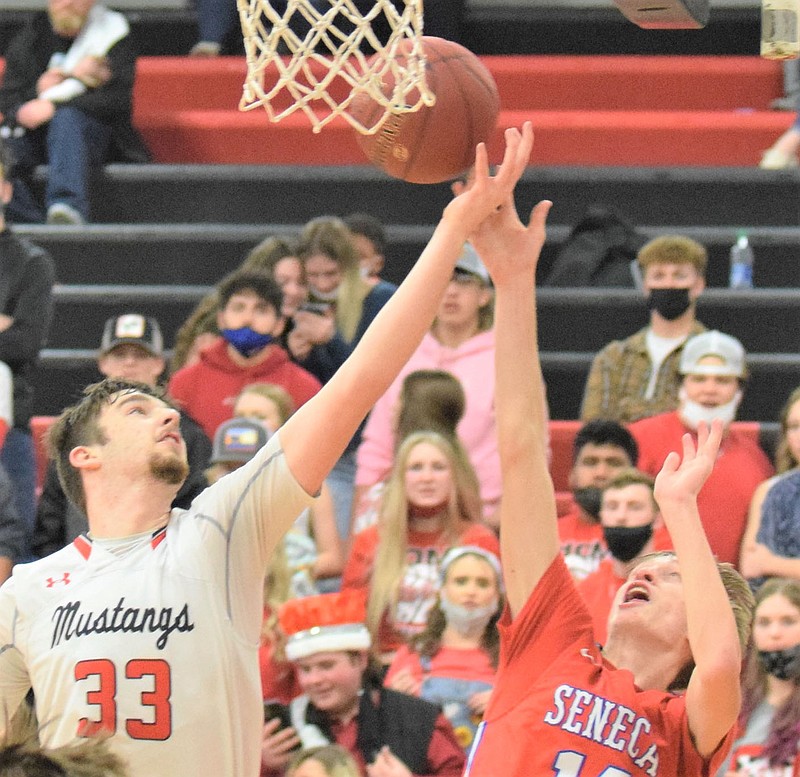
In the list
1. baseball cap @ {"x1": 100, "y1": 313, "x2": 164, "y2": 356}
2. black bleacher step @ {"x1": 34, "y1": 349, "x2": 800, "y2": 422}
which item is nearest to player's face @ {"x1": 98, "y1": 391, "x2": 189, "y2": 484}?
baseball cap @ {"x1": 100, "y1": 313, "x2": 164, "y2": 356}

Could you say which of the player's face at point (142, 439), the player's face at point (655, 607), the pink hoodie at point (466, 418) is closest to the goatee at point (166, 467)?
the player's face at point (142, 439)

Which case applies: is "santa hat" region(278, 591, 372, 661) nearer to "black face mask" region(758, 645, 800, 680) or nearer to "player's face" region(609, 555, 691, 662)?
"black face mask" region(758, 645, 800, 680)

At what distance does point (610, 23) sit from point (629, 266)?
2.70 m

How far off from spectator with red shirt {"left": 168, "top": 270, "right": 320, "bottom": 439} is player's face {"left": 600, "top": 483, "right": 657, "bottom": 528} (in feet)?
4.77

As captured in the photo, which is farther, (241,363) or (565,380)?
(565,380)

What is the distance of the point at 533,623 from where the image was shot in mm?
3357

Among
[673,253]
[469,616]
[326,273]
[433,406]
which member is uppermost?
[673,253]

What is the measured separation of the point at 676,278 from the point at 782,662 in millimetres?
2097

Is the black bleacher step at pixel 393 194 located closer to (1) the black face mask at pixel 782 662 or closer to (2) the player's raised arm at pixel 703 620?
(1) the black face mask at pixel 782 662

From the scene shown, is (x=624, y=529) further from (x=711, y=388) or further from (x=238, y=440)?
(x=238, y=440)

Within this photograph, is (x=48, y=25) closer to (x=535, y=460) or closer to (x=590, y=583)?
(x=590, y=583)

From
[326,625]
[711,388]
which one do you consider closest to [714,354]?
[711,388]

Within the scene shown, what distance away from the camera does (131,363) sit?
6.60 meters

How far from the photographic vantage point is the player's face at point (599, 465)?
6098 millimetres
